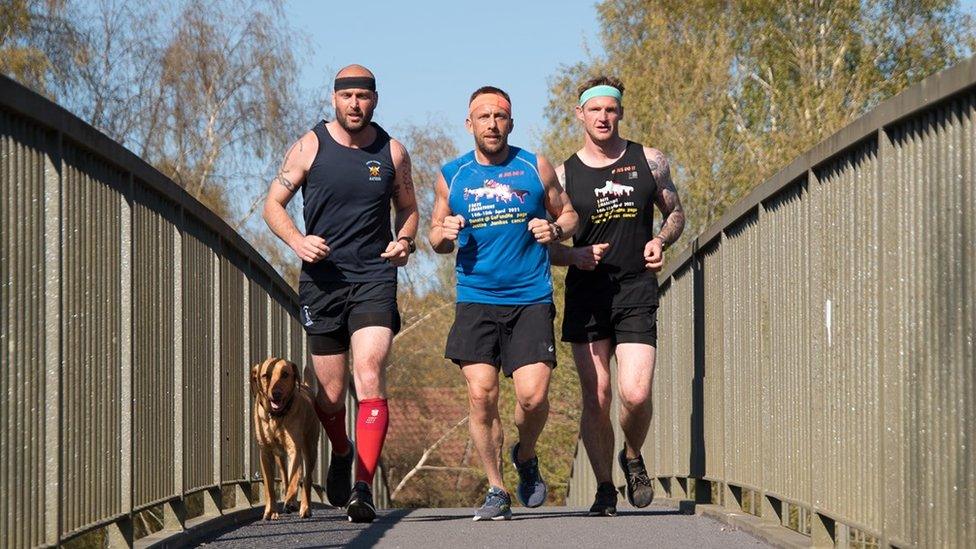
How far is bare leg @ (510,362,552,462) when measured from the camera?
873 centimetres

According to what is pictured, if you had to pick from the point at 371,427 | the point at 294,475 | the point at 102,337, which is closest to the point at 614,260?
the point at 371,427

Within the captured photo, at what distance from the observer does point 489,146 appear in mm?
8719

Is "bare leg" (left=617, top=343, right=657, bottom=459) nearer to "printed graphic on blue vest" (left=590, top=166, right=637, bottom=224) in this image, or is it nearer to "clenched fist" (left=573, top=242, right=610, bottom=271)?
"clenched fist" (left=573, top=242, right=610, bottom=271)

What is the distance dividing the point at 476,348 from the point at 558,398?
4806 centimetres

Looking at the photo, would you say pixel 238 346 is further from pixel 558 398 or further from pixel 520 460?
pixel 558 398

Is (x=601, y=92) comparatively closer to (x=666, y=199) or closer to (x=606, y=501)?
(x=666, y=199)

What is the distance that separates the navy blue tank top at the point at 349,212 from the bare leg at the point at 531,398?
868 millimetres

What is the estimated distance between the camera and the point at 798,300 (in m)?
6.83

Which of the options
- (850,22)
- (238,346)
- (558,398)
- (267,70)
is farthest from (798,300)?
(558,398)

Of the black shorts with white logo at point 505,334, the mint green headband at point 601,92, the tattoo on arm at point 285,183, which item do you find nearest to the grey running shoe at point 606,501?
the black shorts with white logo at point 505,334

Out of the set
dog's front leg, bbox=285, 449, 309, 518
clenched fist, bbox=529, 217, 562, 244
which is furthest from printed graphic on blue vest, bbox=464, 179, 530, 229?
dog's front leg, bbox=285, 449, 309, 518

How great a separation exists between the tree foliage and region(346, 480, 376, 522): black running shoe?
39785 millimetres

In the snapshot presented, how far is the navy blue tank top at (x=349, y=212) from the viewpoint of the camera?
841 centimetres

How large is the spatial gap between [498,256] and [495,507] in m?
1.30
